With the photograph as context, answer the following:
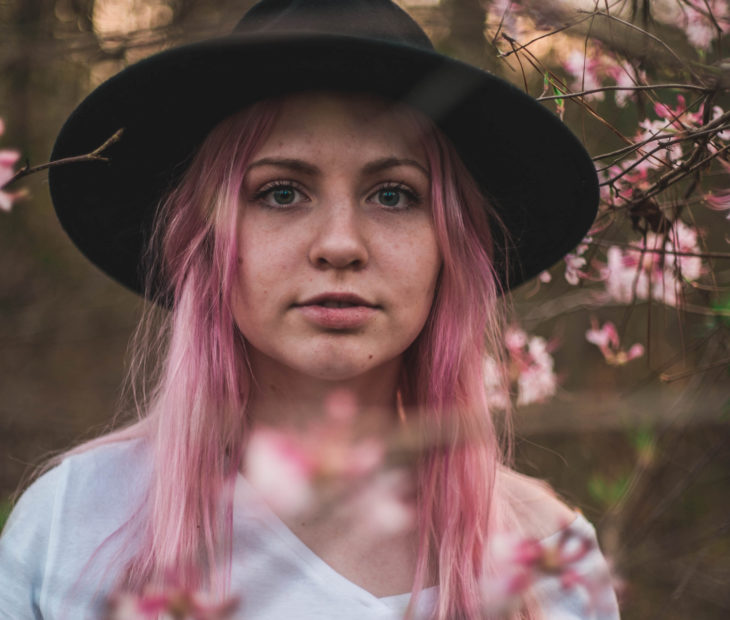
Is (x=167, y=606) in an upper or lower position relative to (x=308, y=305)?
lower

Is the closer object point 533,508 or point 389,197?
point 389,197

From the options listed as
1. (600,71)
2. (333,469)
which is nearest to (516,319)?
(600,71)

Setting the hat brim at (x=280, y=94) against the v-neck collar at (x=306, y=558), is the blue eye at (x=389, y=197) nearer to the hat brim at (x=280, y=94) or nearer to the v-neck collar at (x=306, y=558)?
the hat brim at (x=280, y=94)

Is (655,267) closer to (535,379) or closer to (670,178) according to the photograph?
(670,178)

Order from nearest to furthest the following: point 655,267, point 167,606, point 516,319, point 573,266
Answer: point 167,606, point 573,266, point 655,267, point 516,319

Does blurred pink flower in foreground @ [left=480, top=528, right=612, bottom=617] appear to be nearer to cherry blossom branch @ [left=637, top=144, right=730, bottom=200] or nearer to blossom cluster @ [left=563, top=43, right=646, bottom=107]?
cherry blossom branch @ [left=637, top=144, right=730, bottom=200]

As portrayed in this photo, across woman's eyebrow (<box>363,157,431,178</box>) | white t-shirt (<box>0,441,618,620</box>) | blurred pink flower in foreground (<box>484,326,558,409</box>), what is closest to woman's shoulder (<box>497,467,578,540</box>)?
white t-shirt (<box>0,441,618,620</box>)

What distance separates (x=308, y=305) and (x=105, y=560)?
1.84 ft

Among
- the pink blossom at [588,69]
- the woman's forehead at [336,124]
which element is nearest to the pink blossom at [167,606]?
the woman's forehead at [336,124]

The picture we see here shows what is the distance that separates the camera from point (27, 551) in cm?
126

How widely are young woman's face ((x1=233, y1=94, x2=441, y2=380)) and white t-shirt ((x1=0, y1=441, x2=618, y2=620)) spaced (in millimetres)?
330

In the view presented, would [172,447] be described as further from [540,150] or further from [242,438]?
[540,150]

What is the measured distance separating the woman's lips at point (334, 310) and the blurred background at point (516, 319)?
2.72 ft

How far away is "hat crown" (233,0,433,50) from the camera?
1.19 meters
